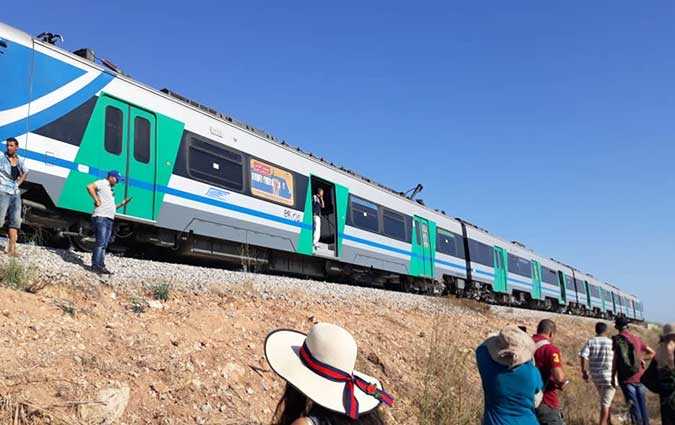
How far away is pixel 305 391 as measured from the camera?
6.86ft

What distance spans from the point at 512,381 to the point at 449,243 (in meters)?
17.6

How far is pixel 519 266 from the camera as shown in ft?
93.2

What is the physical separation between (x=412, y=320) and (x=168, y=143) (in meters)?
5.33

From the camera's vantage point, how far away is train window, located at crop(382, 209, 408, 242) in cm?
1650

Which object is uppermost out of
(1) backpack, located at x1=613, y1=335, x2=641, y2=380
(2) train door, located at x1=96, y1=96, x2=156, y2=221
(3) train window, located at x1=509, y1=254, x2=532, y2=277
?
(3) train window, located at x1=509, y1=254, x2=532, y2=277

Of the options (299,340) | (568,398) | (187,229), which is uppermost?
(187,229)

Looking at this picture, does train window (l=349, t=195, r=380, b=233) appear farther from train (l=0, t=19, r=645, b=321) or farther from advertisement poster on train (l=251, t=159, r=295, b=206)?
advertisement poster on train (l=251, t=159, r=295, b=206)

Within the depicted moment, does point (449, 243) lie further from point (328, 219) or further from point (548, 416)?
point (548, 416)

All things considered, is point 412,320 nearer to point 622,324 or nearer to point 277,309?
point 277,309

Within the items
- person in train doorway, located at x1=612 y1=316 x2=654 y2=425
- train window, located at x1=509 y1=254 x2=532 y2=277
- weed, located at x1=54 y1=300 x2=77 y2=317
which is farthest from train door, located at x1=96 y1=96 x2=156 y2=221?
train window, located at x1=509 y1=254 x2=532 y2=277

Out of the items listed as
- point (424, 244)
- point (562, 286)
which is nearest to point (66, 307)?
point (424, 244)

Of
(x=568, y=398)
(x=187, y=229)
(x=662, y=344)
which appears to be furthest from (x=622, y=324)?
(x=187, y=229)

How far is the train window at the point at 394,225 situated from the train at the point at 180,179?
34 millimetres

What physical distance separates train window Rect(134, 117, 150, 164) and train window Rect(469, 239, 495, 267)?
53.3ft
